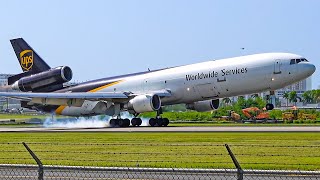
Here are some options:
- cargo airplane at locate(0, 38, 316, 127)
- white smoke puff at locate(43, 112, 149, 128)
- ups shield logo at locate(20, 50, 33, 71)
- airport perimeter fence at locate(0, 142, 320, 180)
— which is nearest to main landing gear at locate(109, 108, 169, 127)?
cargo airplane at locate(0, 38, 316, 127)

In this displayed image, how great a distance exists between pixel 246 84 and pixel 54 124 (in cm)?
2563

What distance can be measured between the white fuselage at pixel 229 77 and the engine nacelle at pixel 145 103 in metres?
1.53

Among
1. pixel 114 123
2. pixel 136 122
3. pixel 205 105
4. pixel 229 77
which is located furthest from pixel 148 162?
pixel 205 105

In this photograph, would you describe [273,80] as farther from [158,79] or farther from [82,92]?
[82,92]

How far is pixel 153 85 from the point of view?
62.2 m

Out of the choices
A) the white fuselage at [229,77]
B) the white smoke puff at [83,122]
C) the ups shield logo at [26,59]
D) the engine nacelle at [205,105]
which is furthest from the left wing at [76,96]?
the ups shield logo at [26,59]

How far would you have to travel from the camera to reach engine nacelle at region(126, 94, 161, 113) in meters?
59.3

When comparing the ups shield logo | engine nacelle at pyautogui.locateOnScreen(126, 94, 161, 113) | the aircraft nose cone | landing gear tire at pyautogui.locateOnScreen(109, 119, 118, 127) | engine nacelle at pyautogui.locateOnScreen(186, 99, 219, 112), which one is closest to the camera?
the aircraft nose cone

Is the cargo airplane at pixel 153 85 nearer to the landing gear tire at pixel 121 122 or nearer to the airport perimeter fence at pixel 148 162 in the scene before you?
the landing gear tire at pixel 121 122

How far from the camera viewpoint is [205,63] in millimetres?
59094

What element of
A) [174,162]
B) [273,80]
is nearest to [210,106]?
[273,80]

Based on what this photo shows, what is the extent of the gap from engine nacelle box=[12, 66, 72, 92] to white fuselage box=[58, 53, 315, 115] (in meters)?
10.00

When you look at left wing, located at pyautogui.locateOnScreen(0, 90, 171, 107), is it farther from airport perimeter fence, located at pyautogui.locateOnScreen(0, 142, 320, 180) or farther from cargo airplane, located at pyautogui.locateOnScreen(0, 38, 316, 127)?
airport perimeter fence, located at pyautogui.locateOnScreen(0, 142, 320, 180)

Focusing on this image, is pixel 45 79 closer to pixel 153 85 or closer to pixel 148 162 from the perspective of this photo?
pixel 153 85
